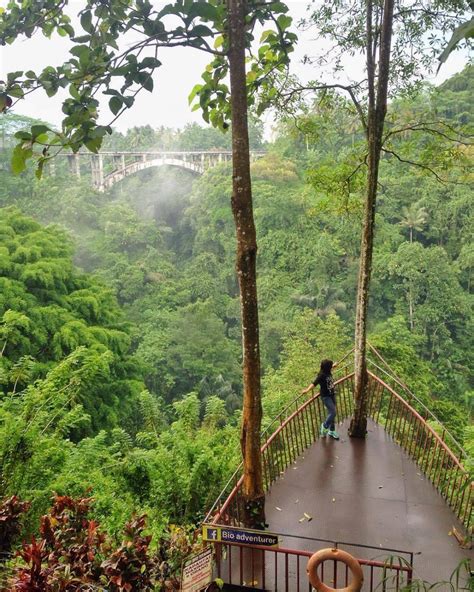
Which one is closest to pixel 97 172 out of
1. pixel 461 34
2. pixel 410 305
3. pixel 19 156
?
pixel 410 305

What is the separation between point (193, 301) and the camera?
30.5 m

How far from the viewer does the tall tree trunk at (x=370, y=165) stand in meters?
6.55

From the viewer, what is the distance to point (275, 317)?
2516 cm

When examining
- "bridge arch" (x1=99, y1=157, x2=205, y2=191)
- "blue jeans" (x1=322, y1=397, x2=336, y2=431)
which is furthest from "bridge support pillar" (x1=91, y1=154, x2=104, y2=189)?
"blue jeans" (x1=322, y1=397, x2=336, y2=431)

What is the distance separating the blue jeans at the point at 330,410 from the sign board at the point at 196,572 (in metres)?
3.83

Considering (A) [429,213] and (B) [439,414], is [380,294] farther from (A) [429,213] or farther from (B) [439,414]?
(B) [439,414]

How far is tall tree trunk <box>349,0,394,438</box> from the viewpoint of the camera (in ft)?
21.5

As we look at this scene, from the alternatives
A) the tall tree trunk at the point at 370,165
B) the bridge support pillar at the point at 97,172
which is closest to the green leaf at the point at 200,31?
the tall tree trunk at the point at 370,165

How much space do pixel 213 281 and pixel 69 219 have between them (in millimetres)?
11010

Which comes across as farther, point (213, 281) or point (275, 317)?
point (213, 281)

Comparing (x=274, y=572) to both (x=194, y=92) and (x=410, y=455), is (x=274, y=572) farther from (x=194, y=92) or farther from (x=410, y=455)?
(x=194, y=92)

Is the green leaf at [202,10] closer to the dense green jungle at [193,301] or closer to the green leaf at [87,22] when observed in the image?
the green leaf at [87,22]

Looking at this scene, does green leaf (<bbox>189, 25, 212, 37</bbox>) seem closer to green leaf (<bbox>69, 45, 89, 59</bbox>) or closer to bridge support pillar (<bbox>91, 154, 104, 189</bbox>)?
green leaf (<bbox>69, 45, 89, 59</bbox>)

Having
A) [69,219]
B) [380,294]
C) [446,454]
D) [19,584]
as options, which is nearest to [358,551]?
[446,454]
